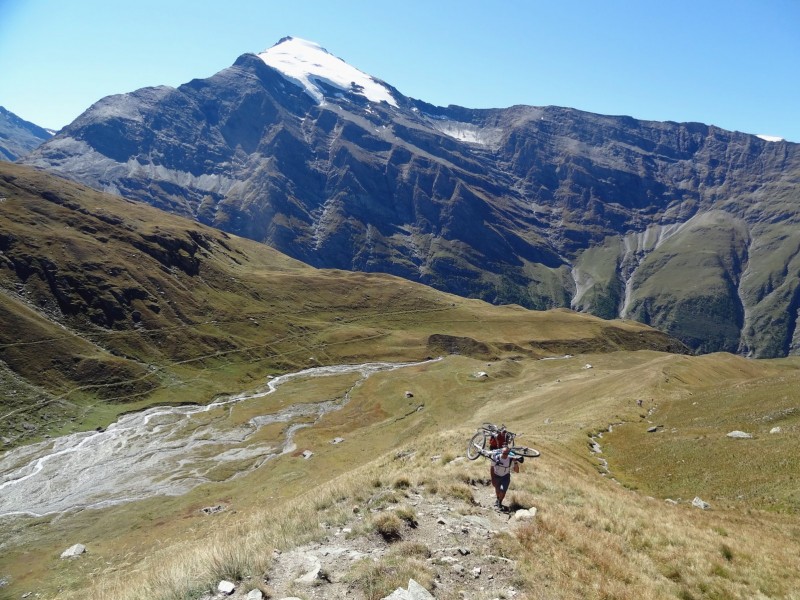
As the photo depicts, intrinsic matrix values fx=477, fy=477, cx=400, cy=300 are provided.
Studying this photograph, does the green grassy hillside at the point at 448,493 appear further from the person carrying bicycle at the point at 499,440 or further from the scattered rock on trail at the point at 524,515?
the person carrying bicycle at the point at 499,440

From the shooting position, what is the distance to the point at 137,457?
376 ft

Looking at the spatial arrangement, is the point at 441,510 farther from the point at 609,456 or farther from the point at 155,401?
the point at 155,401

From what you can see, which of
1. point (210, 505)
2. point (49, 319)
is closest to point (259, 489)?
point (210, 505)

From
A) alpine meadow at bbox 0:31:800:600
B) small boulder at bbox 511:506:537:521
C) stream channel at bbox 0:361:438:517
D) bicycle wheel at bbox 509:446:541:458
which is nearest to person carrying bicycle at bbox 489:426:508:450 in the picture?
bicycle wheel at bbox 509:446:541:458

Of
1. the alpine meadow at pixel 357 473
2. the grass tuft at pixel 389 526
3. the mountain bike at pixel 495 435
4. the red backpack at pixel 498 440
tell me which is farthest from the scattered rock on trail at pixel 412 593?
the red backpack at pixel 498 440

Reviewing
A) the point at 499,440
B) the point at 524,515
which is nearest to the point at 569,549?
the point at 524,515

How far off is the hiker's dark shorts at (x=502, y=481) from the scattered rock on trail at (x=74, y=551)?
71617 mm

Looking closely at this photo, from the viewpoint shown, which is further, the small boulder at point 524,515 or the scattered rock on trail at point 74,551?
the scattered rock on trail at point 74,551

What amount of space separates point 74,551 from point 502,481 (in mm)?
73626

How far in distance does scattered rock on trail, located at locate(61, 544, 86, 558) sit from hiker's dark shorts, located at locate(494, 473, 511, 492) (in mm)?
71617

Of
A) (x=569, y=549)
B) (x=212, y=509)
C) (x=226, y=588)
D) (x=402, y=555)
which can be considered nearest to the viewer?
(x=226, y=588)

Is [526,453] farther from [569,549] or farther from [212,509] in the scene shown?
[212,509]

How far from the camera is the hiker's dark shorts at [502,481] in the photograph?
19.4 metres

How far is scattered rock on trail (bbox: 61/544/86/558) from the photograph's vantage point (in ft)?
215
